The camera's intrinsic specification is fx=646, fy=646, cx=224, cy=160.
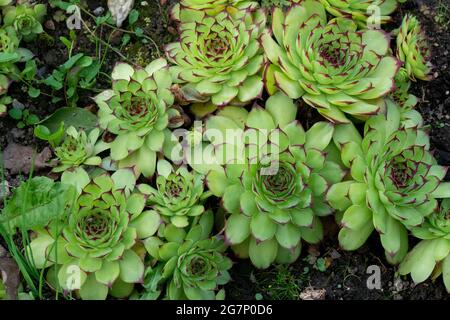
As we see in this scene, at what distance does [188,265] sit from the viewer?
86.3 inches

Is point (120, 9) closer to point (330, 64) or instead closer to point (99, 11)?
point (99, 11)

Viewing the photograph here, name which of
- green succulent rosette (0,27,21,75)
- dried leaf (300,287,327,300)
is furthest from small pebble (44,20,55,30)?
dried leaf (300,287,327,300)

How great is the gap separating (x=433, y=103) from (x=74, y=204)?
1506 millimetres

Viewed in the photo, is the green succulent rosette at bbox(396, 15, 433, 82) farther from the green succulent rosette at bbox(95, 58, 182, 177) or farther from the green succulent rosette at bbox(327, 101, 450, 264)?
the green succulent rosette at bbox(95, 58, 182, 177)

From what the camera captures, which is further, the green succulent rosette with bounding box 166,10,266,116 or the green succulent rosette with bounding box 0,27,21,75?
the green succulent rosette with bounding box 0,27,21,75

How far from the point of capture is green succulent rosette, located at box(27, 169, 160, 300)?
2.21 m

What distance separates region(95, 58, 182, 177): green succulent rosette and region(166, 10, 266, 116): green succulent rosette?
0.31 feet

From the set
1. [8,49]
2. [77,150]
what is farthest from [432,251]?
[8,49]

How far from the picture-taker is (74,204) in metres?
2.26

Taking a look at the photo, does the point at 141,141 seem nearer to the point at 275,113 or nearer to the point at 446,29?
the point at 275,113

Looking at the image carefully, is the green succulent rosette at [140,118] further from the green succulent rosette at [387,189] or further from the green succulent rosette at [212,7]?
the green succulent rosette at [387,189]

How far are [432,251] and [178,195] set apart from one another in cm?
92

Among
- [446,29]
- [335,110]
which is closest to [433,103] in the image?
[446,29]

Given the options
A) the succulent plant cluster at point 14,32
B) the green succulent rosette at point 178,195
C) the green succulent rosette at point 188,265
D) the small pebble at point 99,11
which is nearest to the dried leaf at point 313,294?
the green succulent rosette at point 188,265
